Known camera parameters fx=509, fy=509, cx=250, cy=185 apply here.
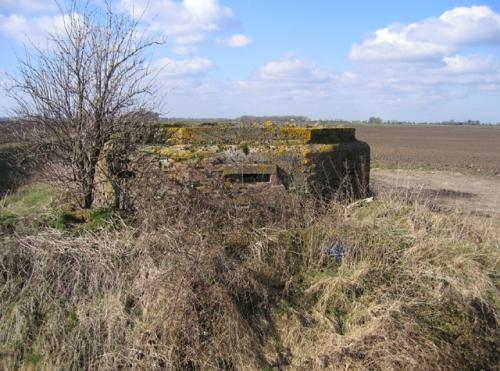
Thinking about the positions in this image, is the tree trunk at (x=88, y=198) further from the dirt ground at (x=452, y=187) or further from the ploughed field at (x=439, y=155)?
the ploughed field at (x=439, y=155)

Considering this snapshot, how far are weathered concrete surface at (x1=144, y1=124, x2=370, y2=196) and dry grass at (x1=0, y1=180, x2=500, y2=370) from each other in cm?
71

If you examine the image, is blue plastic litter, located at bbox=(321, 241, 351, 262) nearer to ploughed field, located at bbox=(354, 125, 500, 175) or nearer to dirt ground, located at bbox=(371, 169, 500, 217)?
dirt ground, located at bbox=(371, 169, 500, 217)

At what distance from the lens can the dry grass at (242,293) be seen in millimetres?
4285

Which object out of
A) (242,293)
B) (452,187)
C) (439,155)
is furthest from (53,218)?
(439,155)

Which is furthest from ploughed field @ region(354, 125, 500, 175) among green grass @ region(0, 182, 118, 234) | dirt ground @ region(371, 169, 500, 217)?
green grass @ region(0, 182, 118, 234)

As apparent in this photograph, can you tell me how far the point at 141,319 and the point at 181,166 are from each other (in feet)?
7.42

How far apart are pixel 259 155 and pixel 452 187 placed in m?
10.5

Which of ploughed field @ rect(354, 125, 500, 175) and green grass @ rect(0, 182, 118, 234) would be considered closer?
green grass @ rect(0, 182, 118, 234)

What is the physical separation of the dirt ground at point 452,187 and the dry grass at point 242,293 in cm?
426

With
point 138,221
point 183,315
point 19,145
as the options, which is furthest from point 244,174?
point 19,145

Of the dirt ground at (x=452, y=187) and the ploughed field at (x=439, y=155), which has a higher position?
the dirt ground at (x=452, y=187)

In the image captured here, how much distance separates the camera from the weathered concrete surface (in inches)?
250

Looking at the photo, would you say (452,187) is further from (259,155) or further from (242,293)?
(242,293)

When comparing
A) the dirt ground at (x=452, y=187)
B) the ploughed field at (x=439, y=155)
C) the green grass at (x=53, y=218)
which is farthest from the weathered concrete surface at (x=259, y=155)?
the ploughed field at (x=439, y=155)
